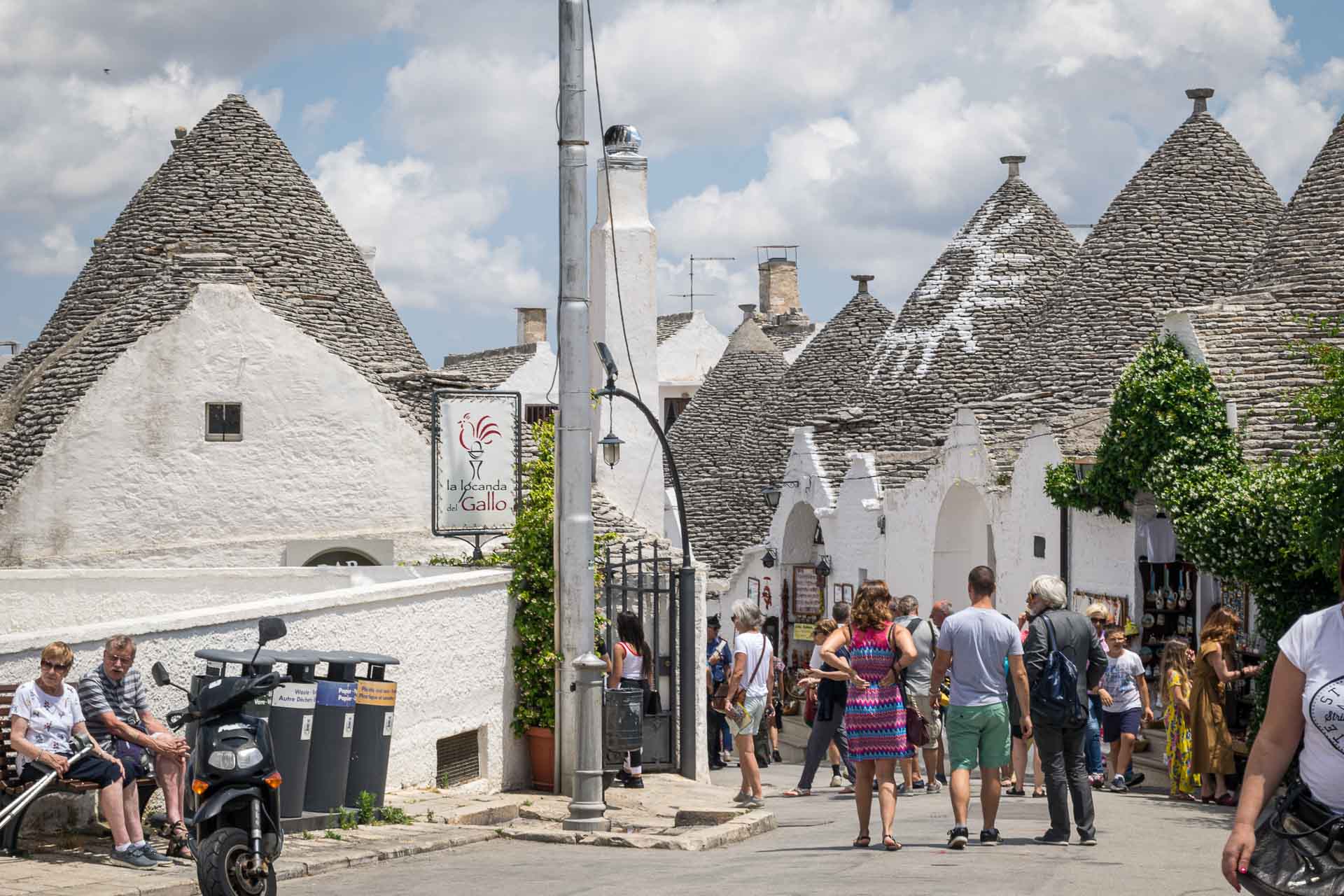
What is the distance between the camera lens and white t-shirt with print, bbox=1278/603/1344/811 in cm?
469

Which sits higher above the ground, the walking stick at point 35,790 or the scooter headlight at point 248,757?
the scooter headlight at point 248,757

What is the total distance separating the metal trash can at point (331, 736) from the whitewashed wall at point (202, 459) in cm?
1264

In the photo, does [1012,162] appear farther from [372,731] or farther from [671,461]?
[372,731]

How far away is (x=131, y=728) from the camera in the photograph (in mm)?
9242

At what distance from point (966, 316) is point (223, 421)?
1775 cm

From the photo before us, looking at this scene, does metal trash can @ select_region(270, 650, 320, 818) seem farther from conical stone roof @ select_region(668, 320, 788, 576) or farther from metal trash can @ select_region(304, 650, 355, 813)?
conical stone roof @ select_region(668, 320, 788, 576)

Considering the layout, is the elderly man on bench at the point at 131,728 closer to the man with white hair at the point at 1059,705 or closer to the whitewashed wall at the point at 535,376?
the man with white hair at the point at 1059,705

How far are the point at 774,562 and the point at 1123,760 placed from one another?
77.3 ft

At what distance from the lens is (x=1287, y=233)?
23703mm

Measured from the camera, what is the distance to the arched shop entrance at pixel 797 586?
36.3 m

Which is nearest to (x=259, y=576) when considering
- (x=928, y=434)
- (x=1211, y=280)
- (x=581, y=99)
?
(x=581, y=99)

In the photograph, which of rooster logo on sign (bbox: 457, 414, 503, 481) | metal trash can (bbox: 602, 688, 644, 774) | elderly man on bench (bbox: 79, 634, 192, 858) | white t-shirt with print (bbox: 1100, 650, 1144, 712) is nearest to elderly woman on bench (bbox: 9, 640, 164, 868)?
elderly man on bench (bbox: 79, 634, 192, 858)

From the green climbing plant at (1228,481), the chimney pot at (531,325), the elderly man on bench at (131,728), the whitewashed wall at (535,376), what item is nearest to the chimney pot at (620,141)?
the green climbing plant at (1228,481)

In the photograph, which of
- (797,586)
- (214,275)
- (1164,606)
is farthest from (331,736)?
(797,586)
